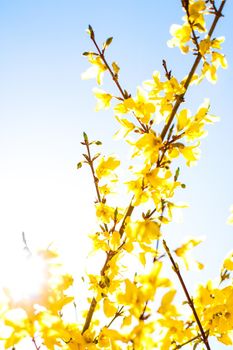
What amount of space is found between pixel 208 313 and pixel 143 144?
103cm

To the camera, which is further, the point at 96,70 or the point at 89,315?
the point at 96,70

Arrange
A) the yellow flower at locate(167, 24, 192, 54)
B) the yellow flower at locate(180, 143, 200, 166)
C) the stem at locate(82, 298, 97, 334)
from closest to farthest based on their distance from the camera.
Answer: the stem at locate(82, 298, 97, 334) < the yellow flower at locate(180, 143, 200, 166) < the yellow flower at locate(167, 24, 192, 54)

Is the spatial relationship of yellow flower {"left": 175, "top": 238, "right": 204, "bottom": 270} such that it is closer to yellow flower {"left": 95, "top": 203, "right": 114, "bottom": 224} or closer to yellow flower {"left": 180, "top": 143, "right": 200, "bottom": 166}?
yellow flower {"left": 180, "top": 143, "right": 200, "bottom": 166}

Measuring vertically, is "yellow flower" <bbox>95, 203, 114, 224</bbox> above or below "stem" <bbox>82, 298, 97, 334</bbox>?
above

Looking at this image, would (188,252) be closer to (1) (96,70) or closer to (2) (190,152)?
(2) (190,152)

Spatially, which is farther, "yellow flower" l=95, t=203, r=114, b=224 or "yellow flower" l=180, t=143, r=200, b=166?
"yellow flower" l=95, t=203, r=114, b=224

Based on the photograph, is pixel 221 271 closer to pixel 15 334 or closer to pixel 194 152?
pixel 194 152

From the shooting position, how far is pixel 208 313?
190 cm

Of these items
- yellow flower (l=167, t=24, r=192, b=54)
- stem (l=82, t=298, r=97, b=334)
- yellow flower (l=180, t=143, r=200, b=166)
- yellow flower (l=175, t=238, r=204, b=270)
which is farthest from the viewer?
yellow flower (l=167, t=24, r=192, b=54)

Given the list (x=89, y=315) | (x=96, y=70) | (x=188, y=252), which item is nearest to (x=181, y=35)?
(x=96, y=70)

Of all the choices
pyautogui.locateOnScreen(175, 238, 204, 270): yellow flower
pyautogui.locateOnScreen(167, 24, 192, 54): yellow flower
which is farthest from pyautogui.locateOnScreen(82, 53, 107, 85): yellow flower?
pyautogui.locateOnScreen(175, 238, 204, 270): yellow flower

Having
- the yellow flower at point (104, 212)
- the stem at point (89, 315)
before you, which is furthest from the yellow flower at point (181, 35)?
the stem at point (89, 315)

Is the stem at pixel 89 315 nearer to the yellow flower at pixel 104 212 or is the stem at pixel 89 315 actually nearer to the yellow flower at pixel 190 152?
the yellow flower at pixel 104 212

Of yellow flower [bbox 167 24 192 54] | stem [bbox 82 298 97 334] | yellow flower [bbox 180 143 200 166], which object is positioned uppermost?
yellow flower [bbox 167 24 192 54]
